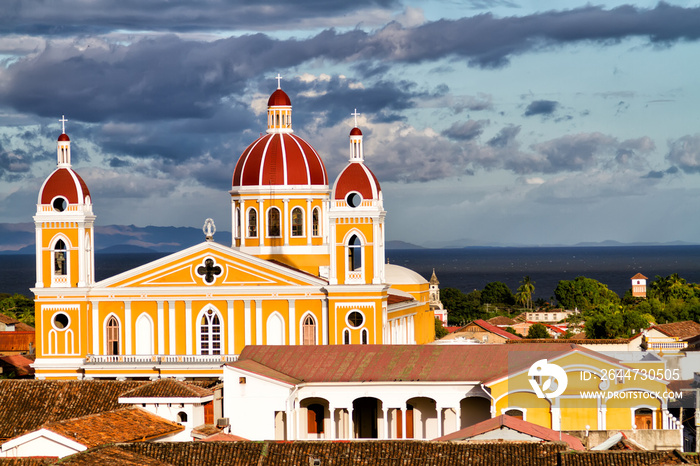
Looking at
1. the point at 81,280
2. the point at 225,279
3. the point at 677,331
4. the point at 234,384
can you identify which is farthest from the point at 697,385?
the point at 677,331

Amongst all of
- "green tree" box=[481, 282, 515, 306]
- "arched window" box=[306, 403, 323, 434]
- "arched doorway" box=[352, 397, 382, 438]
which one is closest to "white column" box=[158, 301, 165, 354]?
"arched window" box=[306, 403, 323, 434]

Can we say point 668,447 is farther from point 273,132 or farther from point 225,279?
point 273,132

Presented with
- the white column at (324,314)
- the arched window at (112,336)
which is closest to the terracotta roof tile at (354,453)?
the white column at (324,314)

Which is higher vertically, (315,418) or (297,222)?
(297,222)

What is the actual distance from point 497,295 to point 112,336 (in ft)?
351

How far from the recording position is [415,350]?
55344mm

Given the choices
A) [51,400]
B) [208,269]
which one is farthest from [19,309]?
[51,400]

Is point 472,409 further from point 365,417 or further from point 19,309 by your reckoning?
point 19,309

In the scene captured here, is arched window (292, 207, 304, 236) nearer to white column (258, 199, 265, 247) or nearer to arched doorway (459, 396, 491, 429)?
white column (258, 199, 265, 247)

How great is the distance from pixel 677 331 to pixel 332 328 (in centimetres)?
3011

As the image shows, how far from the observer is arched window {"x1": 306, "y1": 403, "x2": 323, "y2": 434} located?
53.8 m

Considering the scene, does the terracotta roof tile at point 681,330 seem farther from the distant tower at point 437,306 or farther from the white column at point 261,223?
the distant tower at point 437,306

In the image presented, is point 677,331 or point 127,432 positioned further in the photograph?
point 677,331

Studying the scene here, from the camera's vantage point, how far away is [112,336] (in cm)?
6328
